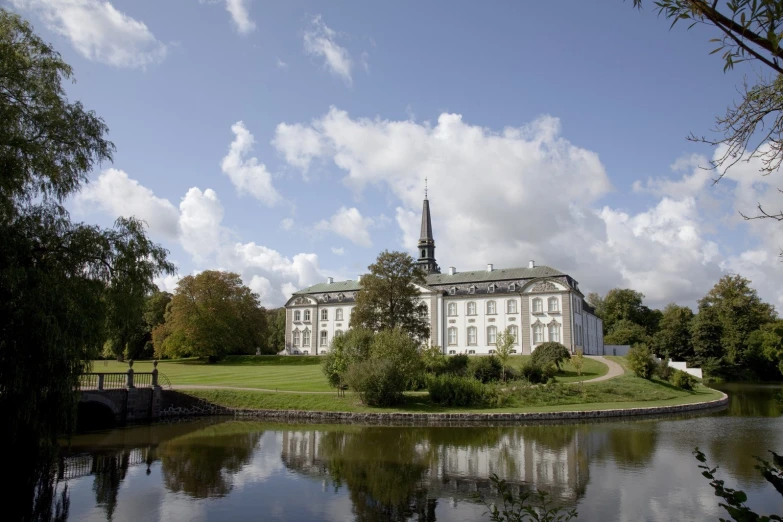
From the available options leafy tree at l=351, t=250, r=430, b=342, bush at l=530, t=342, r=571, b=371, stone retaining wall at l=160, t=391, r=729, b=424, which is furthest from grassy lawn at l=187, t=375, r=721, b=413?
leafy tree at l=351, t=250, r=430, b=342

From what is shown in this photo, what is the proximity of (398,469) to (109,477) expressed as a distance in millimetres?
7884

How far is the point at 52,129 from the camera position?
12000 millimetres

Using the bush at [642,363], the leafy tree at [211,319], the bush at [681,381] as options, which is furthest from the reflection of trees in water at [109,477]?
the leafy tree at [211,319]

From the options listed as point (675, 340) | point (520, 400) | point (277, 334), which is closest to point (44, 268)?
point (520, 400)

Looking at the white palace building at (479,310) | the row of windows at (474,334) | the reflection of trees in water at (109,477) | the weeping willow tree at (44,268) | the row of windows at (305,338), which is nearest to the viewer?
the weeping willow tree at (44,268)

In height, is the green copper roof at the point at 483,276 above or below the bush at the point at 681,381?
above

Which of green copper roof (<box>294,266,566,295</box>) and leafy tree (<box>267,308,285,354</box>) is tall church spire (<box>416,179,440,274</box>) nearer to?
green copper roof (<box>294,266,566,295</box>)

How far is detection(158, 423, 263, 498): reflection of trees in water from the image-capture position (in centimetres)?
1405

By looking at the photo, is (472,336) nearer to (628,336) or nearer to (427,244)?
(427,244)

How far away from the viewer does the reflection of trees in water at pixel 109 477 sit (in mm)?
12672

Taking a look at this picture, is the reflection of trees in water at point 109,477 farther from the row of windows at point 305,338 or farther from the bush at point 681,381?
the row of windows at point 305,338

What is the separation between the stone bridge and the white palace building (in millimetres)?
23169

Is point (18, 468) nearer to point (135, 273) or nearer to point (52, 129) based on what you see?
point (135, 273)

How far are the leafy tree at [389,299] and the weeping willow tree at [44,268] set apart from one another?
27.7m
